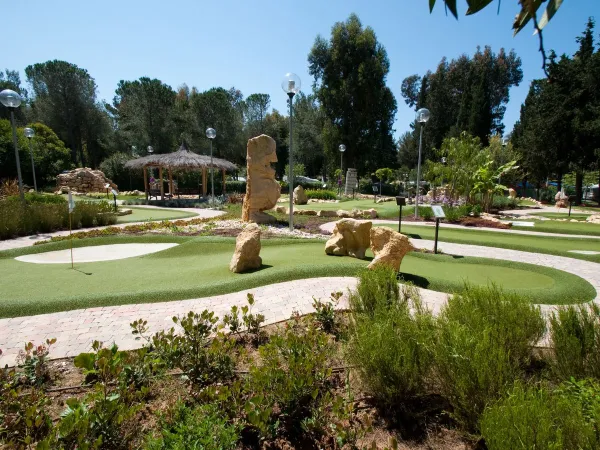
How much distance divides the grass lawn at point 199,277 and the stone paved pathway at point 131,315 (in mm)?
199

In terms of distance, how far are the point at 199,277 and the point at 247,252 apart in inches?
37.1

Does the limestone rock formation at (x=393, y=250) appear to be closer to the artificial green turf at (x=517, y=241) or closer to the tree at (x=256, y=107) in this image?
the artificial green turf at (x=517, y=241)

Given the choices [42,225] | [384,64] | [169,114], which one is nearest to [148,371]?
[42,225]

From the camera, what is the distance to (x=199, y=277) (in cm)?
590

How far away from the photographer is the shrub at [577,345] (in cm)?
259

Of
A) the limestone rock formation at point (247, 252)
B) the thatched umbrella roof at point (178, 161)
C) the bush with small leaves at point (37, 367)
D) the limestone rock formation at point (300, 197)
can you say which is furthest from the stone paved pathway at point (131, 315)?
the thatched umbrella roof at point (178, 161)

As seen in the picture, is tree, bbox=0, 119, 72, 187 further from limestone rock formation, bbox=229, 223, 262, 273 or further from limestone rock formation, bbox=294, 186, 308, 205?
limestone rock formation, bbox=229, 223, 262, 273

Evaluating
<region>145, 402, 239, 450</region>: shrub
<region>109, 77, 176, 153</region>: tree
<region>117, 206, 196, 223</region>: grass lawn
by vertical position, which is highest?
<region>109, 77, 176, 153</region>: tree

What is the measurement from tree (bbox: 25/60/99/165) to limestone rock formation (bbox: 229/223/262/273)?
39736 millimetres

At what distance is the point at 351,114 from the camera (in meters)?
32.0

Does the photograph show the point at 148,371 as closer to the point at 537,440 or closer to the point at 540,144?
the point at 537,440

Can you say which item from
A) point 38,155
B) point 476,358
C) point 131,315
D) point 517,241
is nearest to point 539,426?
point 476,358

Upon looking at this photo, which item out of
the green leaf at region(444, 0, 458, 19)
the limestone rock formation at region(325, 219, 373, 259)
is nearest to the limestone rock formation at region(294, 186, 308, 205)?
the limestone rock formation at region(325, 219, 373, 259)

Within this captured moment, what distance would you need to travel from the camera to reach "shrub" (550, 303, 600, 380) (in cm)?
259
